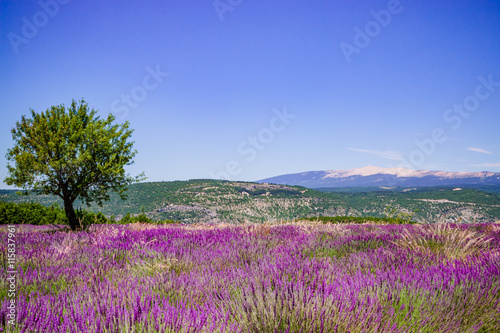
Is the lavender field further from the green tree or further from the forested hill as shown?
the forested hill

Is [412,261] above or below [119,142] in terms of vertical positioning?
below

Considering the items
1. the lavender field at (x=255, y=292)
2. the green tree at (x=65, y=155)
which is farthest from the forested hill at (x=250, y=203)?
the lavender field at (x=255, y=292)

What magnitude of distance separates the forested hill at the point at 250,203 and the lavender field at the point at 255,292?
3174 inches

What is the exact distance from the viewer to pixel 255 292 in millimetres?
1834

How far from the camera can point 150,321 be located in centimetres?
153

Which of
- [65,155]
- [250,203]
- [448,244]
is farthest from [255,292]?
[250,203]

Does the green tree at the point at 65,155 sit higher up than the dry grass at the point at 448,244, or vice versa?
the green tree at the point at 65,155

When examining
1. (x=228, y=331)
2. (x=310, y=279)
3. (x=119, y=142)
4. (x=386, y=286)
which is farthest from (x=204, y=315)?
(x=119, y=142)

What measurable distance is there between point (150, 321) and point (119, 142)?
1262 cm

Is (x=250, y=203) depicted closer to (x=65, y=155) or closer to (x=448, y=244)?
(x=65, y=155)

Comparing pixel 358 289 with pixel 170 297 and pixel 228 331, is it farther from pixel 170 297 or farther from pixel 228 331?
pixel 170 297

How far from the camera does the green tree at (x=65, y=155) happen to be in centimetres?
1093

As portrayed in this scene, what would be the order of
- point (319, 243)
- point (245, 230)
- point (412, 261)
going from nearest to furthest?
point (412, 261), point (319, 243), point (245, 230)

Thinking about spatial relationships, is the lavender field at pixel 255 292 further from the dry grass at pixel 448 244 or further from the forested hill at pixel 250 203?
the forested hill at pixel 250 203
